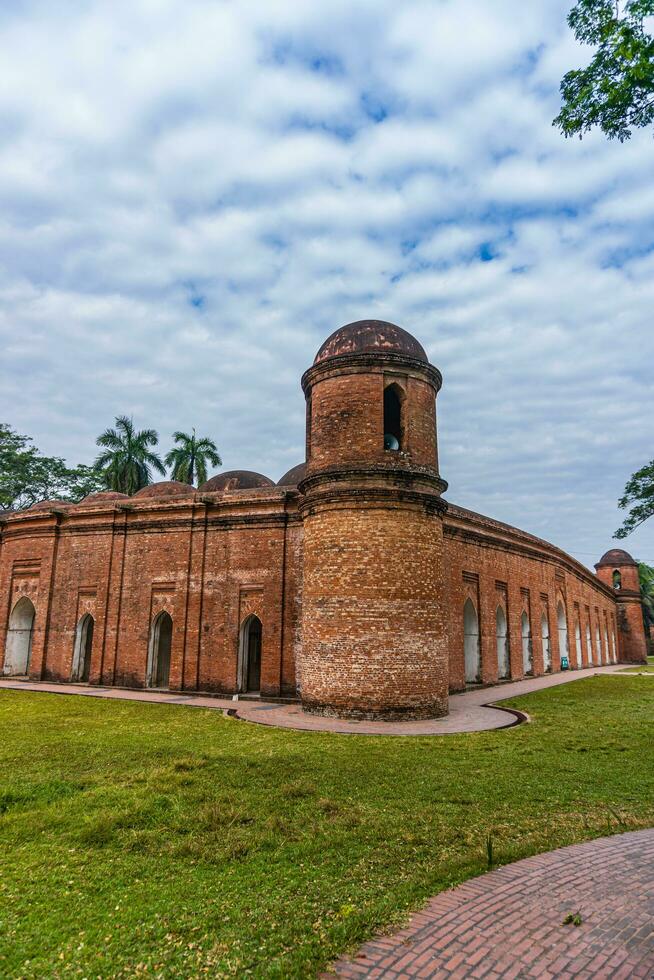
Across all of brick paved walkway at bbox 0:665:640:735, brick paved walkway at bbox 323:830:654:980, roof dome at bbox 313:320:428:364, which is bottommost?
brick paved walkway at bbox 323:830:654:980

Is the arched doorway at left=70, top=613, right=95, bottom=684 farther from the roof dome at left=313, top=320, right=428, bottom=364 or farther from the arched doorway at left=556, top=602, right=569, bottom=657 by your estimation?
the arched doorway at left=556, top=602, right=569, bottom=657

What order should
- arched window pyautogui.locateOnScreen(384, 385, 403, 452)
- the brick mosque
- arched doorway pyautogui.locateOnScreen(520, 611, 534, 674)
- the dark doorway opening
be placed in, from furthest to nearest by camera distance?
arched doorway pyautogui.locateOnScreen(520, 611, 534, 674)
the dark doorway opening
arched window pyautogui.locateOnScreen(384, 385, 403, 452)
the brick mosque

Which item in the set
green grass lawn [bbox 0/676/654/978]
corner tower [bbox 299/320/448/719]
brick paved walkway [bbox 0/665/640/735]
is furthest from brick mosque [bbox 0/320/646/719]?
green grass lawn [bbox 0/676/654/978]

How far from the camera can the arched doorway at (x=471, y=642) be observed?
66.3 ft

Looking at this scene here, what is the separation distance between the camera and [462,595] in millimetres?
19797

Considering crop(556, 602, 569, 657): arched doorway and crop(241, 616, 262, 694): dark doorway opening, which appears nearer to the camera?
crop(241, 616, 262, 694): dark doorway opening

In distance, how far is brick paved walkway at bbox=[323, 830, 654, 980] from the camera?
3529 mm

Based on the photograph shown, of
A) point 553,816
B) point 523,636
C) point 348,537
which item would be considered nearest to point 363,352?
point 348,537

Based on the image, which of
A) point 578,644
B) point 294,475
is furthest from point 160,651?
point 578,644

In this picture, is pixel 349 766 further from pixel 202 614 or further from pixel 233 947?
pixel 202 614

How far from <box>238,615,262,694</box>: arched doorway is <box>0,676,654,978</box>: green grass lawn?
660cm

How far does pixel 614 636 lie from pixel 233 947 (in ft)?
148

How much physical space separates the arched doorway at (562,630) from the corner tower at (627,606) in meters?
16.7

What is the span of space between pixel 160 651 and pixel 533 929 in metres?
18.6
